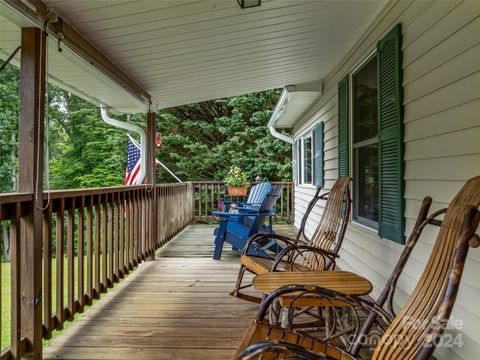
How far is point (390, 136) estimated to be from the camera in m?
2.72

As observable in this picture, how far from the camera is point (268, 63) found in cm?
400

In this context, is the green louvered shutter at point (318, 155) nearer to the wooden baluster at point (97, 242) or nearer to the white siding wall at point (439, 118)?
the white siding wall at point (439, 118)

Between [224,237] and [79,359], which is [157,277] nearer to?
[224,237]

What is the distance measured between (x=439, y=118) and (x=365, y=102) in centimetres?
149

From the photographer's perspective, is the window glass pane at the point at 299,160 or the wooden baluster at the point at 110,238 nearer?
the wooden baluster at the point at 110,238

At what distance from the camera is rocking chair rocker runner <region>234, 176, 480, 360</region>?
3.48 feet

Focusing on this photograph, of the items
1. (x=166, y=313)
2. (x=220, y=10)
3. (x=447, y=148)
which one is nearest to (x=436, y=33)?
(x=447, y=148)

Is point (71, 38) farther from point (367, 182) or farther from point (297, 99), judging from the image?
point (297, 99)

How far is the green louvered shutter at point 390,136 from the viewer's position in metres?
2.57

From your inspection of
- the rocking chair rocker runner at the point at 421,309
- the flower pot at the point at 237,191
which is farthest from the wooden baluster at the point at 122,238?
the flower pot at the point at 237,191

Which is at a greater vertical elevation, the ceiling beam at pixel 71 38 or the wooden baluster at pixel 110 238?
the ceiling beam at pixel 71 38

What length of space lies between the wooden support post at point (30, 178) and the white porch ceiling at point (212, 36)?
0.38 meters

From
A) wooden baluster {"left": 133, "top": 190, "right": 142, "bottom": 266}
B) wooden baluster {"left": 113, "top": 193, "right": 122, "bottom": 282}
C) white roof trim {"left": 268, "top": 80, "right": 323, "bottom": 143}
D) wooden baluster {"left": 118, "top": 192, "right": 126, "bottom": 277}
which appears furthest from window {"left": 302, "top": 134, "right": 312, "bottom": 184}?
wooden baluster {"left": 113, "top": 193, "right": 122, "bottom": 282}

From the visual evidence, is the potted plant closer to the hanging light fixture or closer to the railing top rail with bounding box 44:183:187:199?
the railing top rail with bounding box 44:183:187:199
